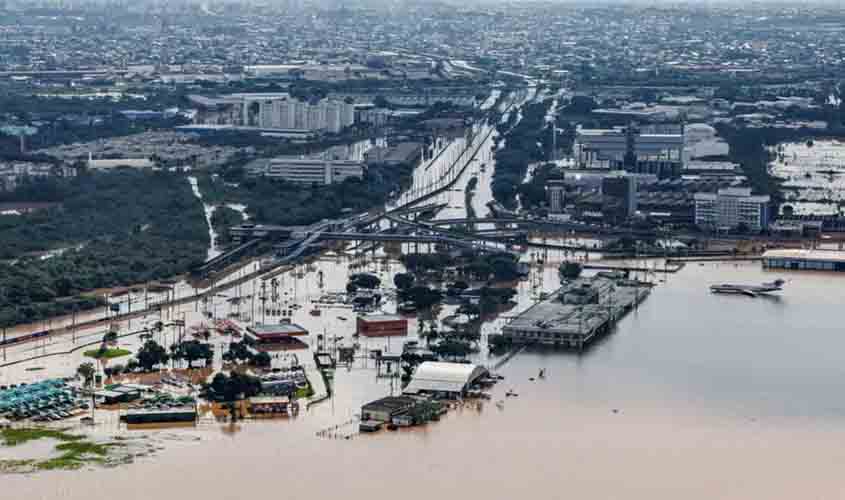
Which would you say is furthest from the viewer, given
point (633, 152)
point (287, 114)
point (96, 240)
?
point (287, 114)

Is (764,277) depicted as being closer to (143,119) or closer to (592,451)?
(592,451)

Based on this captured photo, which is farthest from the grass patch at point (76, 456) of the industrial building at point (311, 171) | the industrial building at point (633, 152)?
the industrial building at point (633, 152)

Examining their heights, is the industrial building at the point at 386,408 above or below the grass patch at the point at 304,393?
above

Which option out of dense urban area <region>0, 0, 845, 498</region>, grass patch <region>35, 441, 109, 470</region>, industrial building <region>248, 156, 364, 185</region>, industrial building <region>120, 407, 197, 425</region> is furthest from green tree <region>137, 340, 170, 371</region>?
industrial building <region>248, 156, 364, 185</region>

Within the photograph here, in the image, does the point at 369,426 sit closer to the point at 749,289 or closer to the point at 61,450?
the point at 61,450

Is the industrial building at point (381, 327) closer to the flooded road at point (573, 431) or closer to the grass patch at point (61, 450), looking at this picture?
the flooded road at point (573, 431)

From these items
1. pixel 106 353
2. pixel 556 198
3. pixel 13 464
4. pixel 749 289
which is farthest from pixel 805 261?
pixel 13 464
